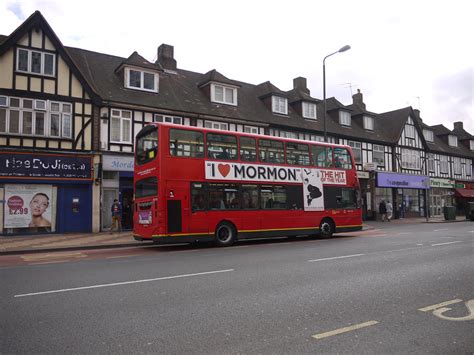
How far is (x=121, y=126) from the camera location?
2134 cm

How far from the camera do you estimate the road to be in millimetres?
4234

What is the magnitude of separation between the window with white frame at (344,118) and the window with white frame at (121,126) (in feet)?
63.7

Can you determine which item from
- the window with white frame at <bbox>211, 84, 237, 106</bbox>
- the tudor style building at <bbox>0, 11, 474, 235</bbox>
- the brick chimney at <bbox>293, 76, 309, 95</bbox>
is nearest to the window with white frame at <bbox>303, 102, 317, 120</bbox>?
the tudor style building at <bbox>0, 11, 474, 235</bbox>

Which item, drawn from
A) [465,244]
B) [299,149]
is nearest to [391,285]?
[465,244]

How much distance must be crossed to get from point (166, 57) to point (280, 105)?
8892mm

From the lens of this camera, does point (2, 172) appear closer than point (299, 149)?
No

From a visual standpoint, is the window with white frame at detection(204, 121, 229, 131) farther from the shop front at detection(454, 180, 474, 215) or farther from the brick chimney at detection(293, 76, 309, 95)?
the shop front at detection(454, 180, 474, 215)

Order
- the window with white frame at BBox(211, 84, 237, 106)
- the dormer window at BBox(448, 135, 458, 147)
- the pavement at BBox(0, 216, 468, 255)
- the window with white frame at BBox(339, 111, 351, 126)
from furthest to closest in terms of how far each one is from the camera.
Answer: the dormer window at BBox(448, 135, 458, 147)
the window with white frame at BBox(339, 111, 351, 126)
the window with white frame at BBox(211, 84, 237, 106)
the pavement at BBox(0, 216, 468, 255)

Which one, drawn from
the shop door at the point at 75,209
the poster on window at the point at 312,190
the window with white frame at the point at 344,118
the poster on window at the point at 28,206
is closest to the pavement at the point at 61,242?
the poster on window at the point at 28,206

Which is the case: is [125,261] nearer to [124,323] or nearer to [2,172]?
[124,323]

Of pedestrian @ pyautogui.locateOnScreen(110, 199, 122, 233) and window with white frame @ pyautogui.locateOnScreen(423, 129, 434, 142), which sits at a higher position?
window with white frame @ pyautogui.locateOnScreen(423, 129, 434, 142)

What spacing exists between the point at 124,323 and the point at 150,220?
29.1ft

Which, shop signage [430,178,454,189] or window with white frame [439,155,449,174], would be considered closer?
shop signage [430,178,454,189]

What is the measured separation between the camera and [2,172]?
59.2 ft
